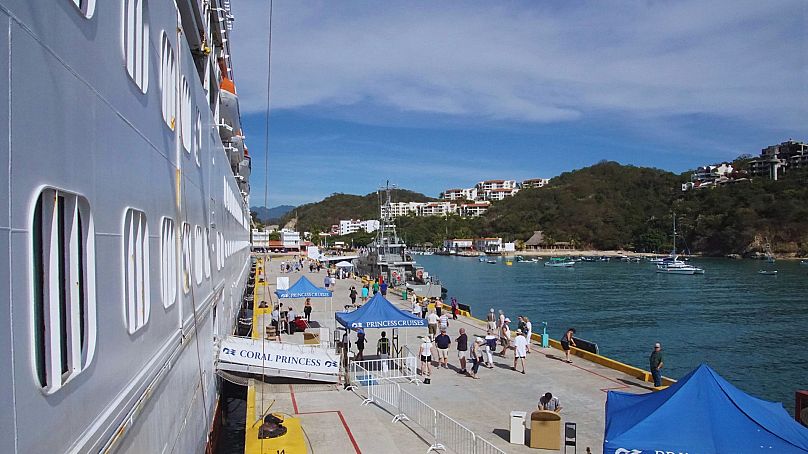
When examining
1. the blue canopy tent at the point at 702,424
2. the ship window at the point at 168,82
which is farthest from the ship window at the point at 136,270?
the blue canopy tent at the point at 702,424

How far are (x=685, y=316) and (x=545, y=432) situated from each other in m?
44.2

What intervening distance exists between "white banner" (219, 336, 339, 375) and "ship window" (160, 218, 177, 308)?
252 inches

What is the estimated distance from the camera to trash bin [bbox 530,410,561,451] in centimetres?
1100

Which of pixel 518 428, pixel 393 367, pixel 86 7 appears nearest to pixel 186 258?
pixel 86 7

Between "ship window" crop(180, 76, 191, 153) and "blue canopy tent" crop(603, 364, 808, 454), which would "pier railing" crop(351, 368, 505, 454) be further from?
"ship window" crop(180, 76, 191, 153)

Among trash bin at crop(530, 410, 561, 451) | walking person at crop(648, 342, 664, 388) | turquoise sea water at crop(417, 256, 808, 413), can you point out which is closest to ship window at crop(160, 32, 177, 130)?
trash bin at crop(530, 410, 561, 451)

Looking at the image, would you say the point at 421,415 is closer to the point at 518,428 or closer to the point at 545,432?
the point at 518,428

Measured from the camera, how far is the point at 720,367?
103 feet

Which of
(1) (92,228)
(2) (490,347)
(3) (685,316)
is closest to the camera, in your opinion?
(1) (92,228)

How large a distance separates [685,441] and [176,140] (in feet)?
22.8

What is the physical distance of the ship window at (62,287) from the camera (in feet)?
10.5

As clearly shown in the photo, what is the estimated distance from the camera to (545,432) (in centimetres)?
1102

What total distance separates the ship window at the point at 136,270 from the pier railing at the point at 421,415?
5.78m

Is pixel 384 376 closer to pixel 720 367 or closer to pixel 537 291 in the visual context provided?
pixel 720 367
